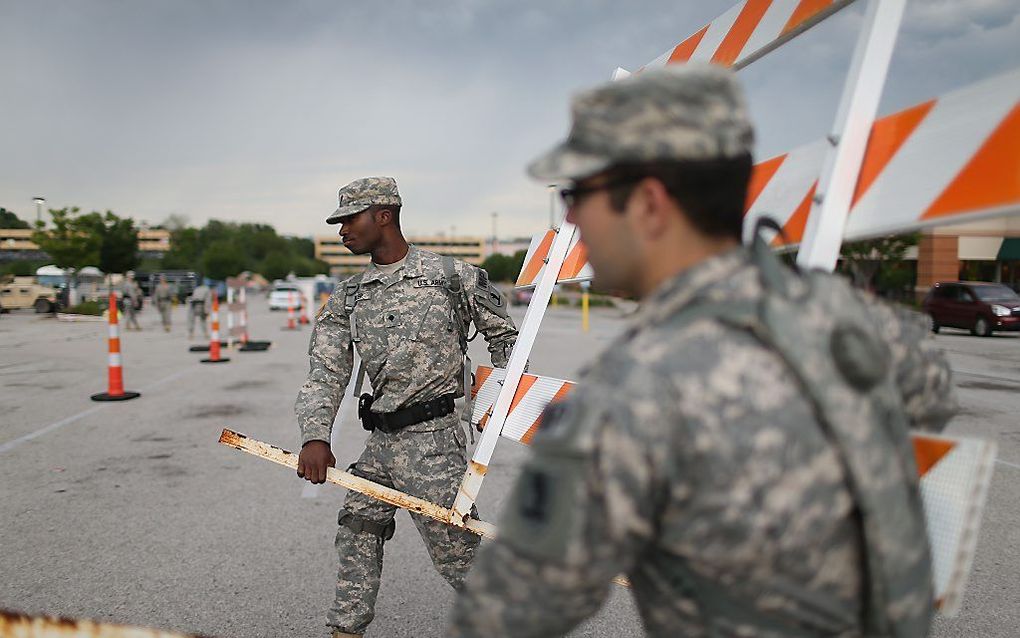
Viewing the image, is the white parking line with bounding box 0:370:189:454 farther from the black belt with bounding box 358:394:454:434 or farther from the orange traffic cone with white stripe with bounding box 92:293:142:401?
the black belt with bounding box 358:394:454:434

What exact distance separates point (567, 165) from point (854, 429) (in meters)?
0.56

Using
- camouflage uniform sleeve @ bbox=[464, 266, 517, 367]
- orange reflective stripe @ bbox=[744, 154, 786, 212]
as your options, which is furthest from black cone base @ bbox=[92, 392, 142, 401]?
orange reflective stripe @ bbox=[744, 154, 786, 212]

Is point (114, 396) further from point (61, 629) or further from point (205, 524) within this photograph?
point (61, 629)

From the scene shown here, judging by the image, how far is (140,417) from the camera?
8.17 meters

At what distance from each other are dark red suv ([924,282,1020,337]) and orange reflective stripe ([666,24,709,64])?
63.5 ft

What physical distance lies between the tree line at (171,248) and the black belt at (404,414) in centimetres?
4256

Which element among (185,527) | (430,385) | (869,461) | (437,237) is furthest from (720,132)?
(437,237)

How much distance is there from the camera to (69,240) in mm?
38938

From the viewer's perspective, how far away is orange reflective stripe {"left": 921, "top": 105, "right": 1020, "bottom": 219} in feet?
3.95

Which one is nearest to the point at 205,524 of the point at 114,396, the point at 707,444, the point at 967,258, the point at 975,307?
the point at 707,444

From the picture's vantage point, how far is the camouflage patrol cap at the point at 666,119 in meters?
1.04

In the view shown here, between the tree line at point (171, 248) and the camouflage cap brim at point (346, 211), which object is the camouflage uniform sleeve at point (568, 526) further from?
the tree line at point (171, 248)

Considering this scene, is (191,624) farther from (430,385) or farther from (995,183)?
(995,183)

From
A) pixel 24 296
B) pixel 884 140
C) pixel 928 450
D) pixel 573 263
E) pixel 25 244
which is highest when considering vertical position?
pixel 25 244
